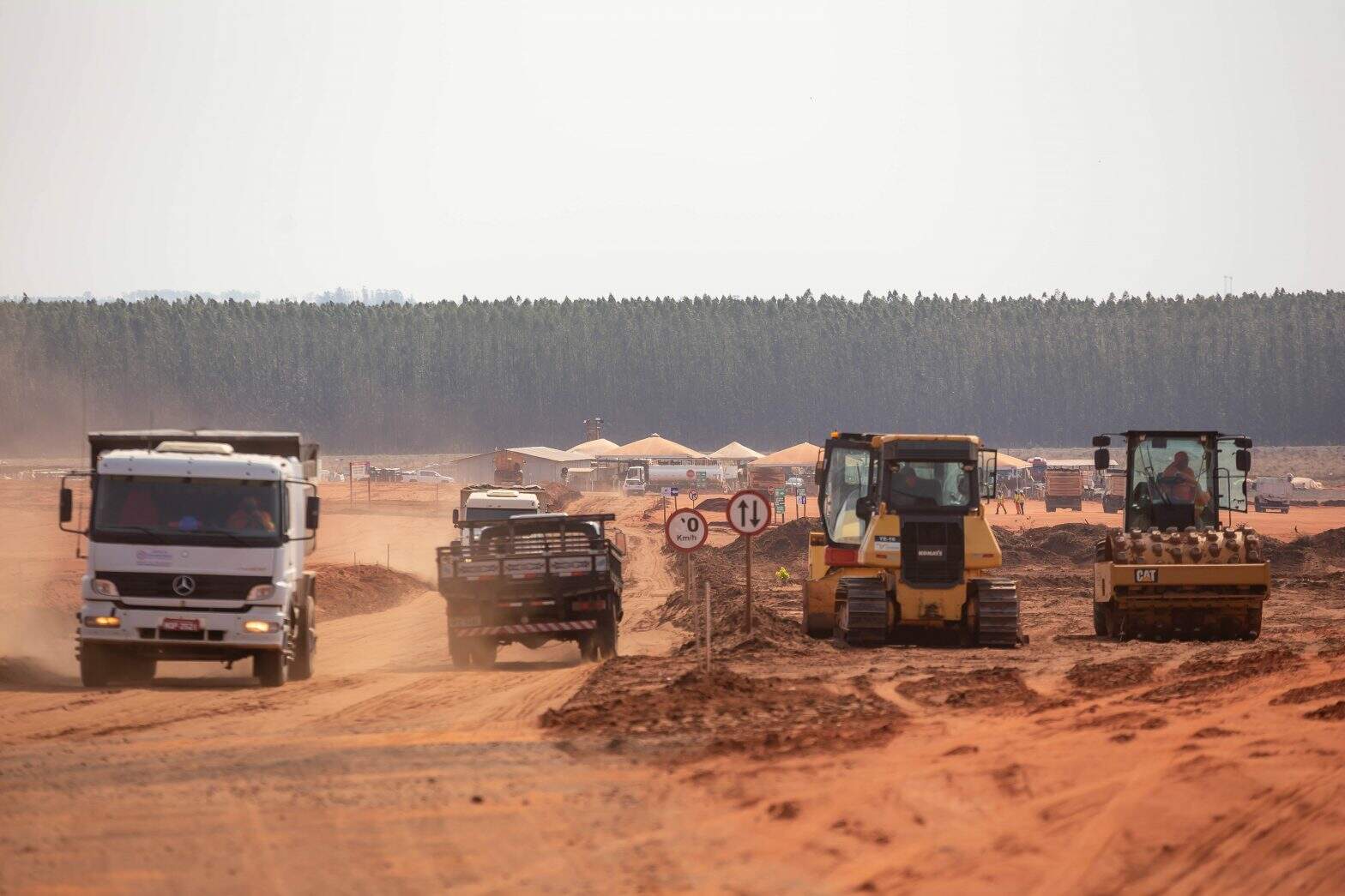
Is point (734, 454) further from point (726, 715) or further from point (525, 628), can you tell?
point (726, 715)

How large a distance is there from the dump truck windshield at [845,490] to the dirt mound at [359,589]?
13418mm

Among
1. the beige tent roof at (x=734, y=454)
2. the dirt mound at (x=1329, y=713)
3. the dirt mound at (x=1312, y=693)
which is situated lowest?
the dirt mound at (x=1312, y=693)

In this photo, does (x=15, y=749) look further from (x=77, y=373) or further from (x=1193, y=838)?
(x=77, y=373)

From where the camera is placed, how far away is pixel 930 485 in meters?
23.8

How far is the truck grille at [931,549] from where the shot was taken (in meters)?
23.4

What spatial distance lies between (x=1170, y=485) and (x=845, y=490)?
4.98 meters

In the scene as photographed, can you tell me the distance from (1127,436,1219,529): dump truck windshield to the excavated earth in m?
2.79

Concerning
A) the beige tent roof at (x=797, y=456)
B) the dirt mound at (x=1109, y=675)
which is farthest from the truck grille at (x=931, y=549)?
the beige tent roof at (x=797, y=456)

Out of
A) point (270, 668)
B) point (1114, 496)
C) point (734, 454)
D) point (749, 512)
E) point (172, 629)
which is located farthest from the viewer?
point (734, 454)

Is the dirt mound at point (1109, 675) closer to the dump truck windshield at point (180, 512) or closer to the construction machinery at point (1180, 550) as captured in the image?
the construction machinery at point (1180, 550)

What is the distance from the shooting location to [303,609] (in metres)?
20.7

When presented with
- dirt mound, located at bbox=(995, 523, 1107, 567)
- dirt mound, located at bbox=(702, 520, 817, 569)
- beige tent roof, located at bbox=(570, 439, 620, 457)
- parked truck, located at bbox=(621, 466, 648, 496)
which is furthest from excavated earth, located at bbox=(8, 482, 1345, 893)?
beige tent roof, located at bbox=(570, 439, 620, 457)

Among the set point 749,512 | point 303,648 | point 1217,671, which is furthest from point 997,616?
point 303,648

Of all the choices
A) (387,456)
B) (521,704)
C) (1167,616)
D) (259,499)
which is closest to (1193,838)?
(521,704)
